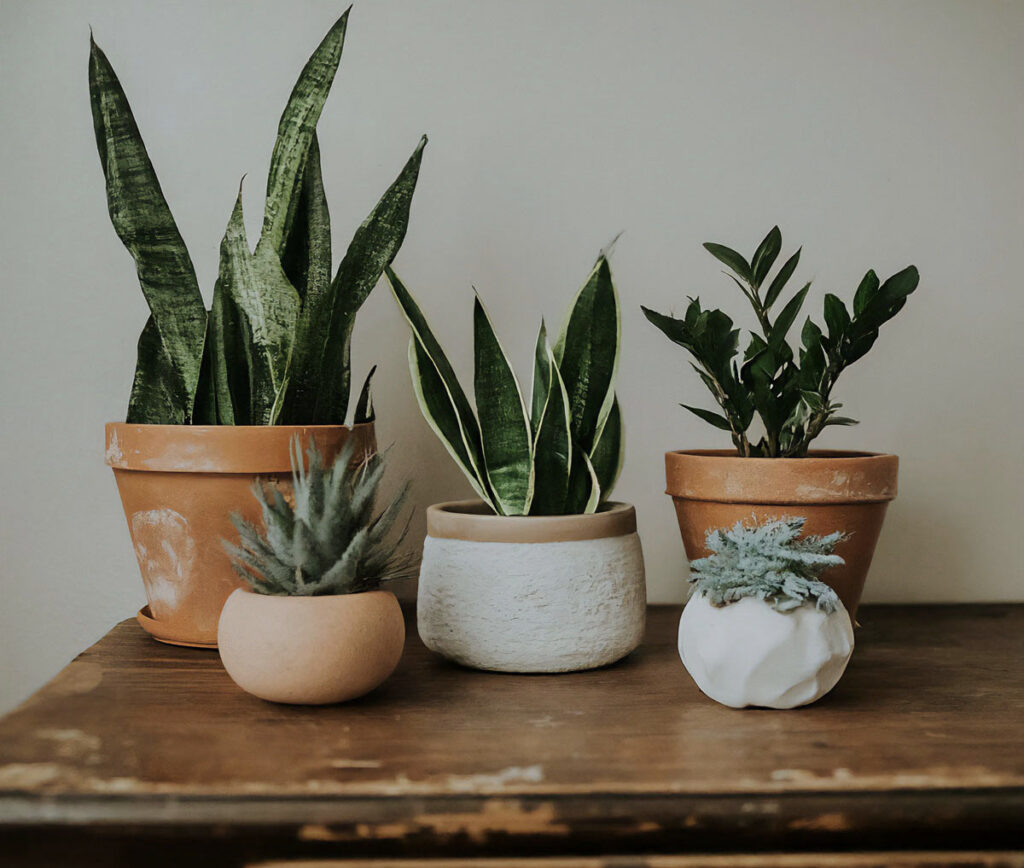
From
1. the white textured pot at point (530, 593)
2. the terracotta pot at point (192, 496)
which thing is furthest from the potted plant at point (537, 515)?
the terracotta pot at point (192, 496)

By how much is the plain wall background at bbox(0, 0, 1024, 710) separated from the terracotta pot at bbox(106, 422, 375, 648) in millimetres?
257

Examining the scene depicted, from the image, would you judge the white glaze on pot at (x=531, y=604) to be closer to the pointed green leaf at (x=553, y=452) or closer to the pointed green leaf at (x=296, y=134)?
the pointed green leaf at (x=553, y=452)

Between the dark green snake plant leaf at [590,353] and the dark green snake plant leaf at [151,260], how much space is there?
293mm

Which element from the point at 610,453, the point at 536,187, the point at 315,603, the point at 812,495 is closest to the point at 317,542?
the point at 315,603

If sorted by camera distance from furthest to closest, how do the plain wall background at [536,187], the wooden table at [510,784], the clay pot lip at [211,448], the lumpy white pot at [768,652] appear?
the plain wall background at [536,187] < the clay pot lip at [211,448] < the lumpy white pot at [768,652] < the wooden table at [510,784]

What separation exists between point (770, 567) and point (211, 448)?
40cm

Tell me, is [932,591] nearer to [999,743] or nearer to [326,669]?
[999,743]

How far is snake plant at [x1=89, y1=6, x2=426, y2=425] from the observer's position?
25.4 inches

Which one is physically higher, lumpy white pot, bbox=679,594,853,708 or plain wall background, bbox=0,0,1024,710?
plain wall background, bbox=0,0,1024,710

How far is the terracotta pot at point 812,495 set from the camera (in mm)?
635

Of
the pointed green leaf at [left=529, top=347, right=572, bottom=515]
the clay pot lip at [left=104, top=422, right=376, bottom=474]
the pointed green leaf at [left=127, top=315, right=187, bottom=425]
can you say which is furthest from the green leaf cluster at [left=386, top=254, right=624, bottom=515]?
the pointed green leaf at [left=127, top=315, right=187, bottom=425]

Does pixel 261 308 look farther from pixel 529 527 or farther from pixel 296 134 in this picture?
pixel 529 527

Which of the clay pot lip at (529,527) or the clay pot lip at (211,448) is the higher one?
the clay pot lip at (211,448)

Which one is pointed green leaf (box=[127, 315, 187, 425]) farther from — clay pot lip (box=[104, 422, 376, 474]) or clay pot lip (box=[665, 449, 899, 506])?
clay pot lip (box=[665, 449, 899, 506])
